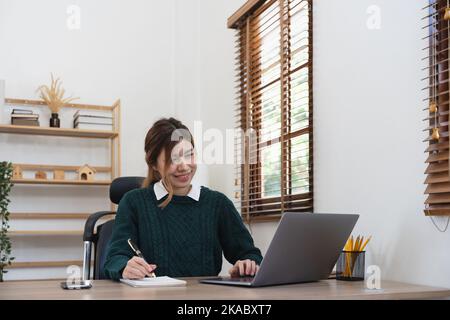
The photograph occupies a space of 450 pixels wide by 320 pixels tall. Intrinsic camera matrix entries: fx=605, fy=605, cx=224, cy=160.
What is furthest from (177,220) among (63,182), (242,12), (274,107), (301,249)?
(63,182)

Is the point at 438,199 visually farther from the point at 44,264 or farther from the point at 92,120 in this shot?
the point at 44,264

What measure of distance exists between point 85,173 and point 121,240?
99.2 inches

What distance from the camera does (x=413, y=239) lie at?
2.08m

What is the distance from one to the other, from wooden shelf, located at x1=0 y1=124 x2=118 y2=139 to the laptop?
2.78 m

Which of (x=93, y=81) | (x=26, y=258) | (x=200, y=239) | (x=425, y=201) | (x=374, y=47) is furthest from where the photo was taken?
(x=93, y=81)

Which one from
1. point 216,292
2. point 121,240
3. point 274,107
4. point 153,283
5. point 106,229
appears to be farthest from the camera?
point 274,107

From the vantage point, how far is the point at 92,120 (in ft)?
14.7

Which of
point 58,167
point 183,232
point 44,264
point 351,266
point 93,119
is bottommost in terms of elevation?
point 44,264

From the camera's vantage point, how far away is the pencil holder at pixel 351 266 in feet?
6.69

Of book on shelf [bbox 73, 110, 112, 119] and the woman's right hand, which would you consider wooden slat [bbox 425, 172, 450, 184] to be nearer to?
the woman's right hand

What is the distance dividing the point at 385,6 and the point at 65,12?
9.93ft

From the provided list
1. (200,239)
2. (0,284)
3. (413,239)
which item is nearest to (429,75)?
(413,239)

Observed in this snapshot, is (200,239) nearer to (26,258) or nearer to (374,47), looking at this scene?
(374,47)

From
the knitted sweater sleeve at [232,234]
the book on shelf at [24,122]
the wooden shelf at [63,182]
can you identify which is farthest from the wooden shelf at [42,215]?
the knitted sweater sleeve at [232,234]
